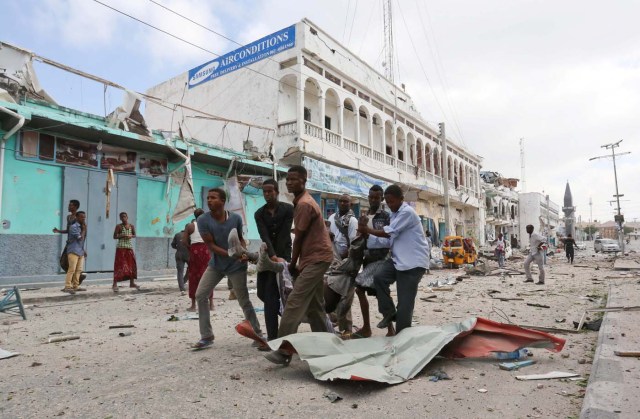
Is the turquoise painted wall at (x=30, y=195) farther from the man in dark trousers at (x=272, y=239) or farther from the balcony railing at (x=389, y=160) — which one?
the balcony railing at (x=389, y=160)

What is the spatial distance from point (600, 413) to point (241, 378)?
7.47 ft

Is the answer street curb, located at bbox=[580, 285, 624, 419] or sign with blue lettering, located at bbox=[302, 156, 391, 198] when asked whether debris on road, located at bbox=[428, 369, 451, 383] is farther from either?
sign with blue lettering, located at bbox=[302, 156, 391, 198]

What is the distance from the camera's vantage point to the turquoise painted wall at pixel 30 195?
362 inches

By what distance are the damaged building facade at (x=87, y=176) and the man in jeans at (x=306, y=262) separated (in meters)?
7.96

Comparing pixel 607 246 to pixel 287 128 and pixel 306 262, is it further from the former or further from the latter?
pixel 306 262

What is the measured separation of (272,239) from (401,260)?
122 centimetres

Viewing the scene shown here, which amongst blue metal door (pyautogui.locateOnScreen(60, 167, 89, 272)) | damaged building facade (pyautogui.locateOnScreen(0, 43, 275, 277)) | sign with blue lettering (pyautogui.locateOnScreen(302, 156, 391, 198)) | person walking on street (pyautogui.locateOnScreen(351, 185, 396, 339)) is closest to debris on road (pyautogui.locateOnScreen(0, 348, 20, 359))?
person walking on street (pyautogui.locateOnScreen(351, 185, 396, 339))

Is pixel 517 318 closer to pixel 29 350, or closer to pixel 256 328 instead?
pixel 256 328

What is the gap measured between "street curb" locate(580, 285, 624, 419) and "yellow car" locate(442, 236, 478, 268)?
1451 cm

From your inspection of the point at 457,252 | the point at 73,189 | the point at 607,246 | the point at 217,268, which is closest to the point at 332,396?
the point at 217,268

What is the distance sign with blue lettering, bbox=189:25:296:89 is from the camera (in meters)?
16.8

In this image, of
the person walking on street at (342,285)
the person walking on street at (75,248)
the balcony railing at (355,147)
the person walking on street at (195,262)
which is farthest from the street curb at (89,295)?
the balcony railing at (355,147)

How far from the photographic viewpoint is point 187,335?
4742 mm

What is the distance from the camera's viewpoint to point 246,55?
58.5 feet
